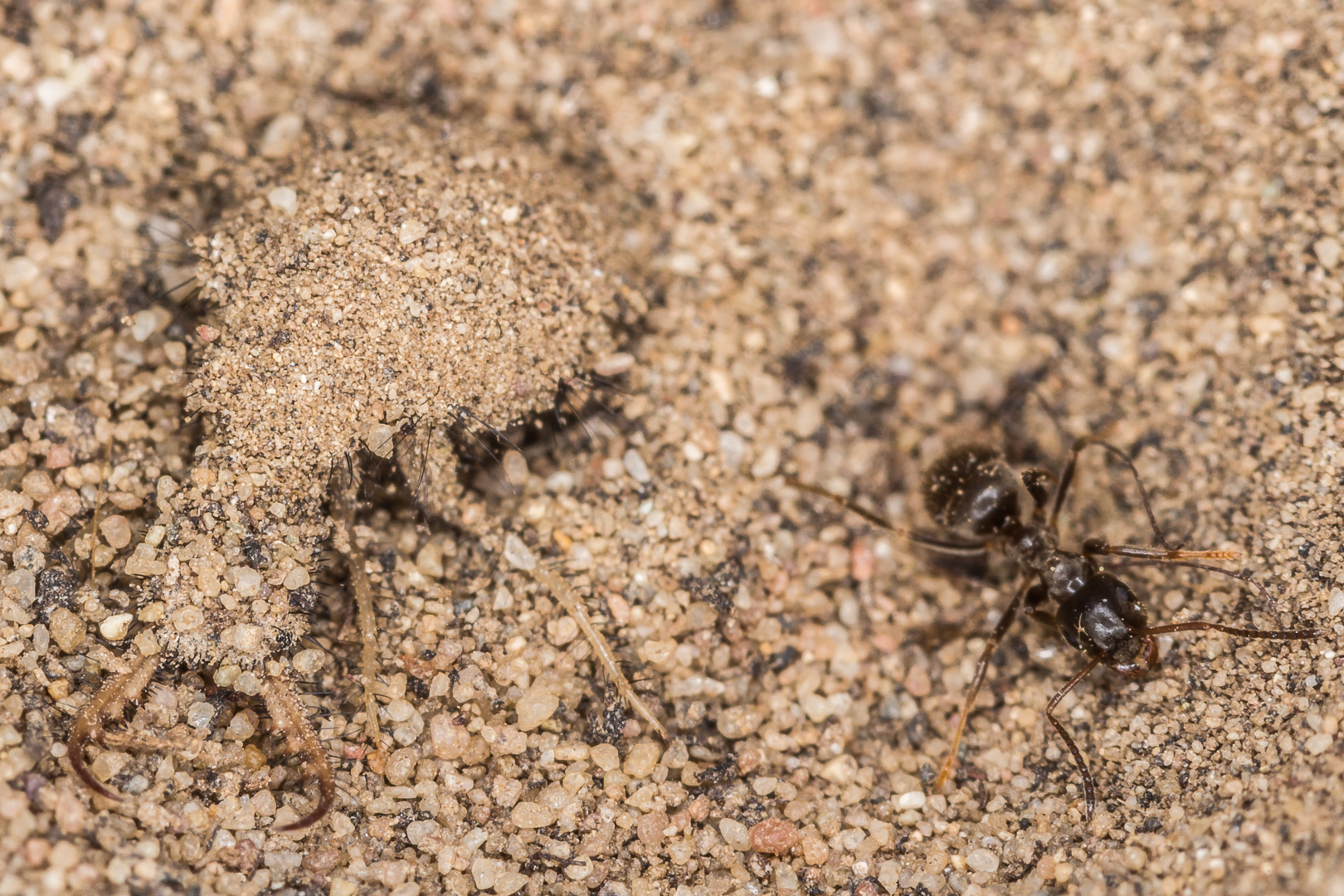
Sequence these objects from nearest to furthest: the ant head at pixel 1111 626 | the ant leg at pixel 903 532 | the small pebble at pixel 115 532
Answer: the small pebble at pixel 115 532
the ant head at pixel 1111 626
the ant leg at pixel 903 532

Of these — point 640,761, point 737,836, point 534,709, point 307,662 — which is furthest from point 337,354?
point 737,836

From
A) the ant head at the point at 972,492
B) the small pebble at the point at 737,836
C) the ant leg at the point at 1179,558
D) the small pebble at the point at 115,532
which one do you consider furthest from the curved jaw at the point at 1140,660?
the small pebble at the point at 115,532

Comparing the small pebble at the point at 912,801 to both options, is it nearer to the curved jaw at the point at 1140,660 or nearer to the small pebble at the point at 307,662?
the curved jaw at the point at 1140,660

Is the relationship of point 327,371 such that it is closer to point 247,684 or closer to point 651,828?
point 247,684

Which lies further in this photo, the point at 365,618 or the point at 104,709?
the point at 365,618

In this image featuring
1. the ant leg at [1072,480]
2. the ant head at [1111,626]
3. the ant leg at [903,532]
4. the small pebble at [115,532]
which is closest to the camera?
the small pebble at [115,532]

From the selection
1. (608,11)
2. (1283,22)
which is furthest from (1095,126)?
(608,11)
